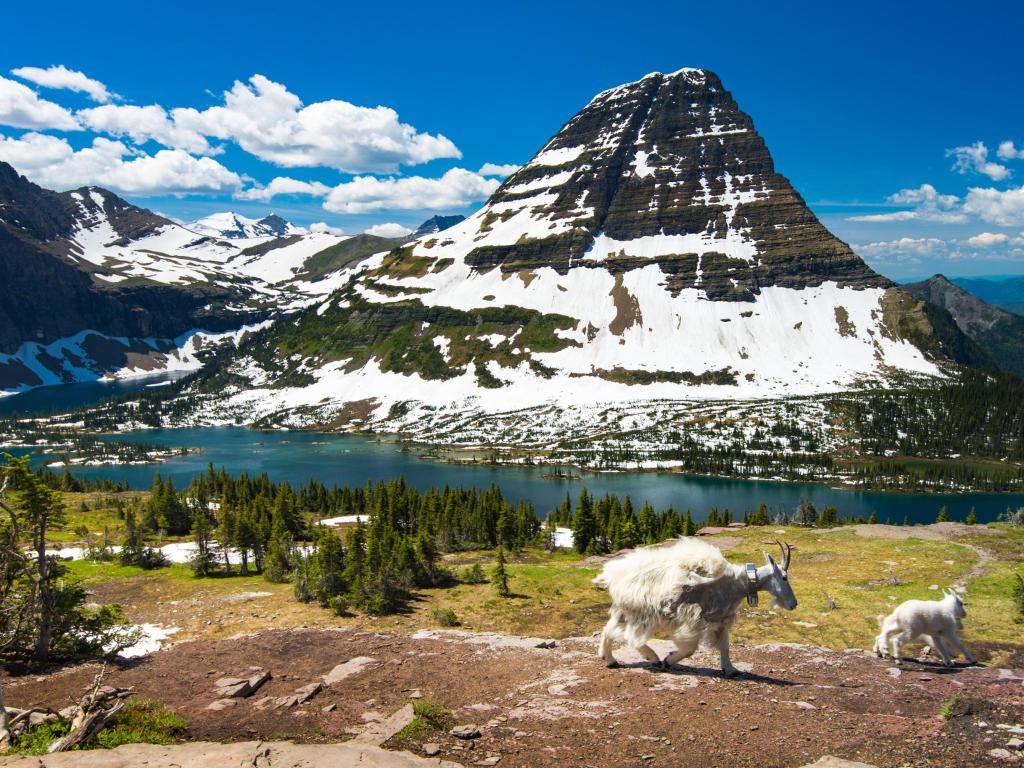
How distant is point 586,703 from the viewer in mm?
14023

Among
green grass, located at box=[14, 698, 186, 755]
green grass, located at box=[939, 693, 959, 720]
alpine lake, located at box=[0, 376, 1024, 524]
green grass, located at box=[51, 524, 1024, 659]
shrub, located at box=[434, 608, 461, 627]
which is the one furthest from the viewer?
alpine lake, located at box=[0, 376, 1024, 524]

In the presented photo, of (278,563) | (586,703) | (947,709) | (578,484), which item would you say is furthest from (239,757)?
(578,484)

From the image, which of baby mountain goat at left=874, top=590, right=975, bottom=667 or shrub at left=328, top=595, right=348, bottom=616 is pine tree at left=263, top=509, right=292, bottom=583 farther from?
→ baby mountain goat at left=874, top=590, right=975, bottom=667

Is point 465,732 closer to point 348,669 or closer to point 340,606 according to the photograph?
point 348,669

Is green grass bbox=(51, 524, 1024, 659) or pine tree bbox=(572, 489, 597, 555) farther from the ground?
green grass bbox=(51, 524, 1024, 659)

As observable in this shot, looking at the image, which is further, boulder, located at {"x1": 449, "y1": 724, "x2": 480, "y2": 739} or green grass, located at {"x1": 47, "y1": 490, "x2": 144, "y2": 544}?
green grass, located at {"x1": 47, "y1": 490, "x2": 144, "y2": 544}

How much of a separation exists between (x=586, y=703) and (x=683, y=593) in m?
3.37

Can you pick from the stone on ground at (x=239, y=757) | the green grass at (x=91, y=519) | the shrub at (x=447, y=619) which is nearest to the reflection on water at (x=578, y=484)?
the green grass at (x=91, y=519)

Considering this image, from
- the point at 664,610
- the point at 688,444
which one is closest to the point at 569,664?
the point at 664,610

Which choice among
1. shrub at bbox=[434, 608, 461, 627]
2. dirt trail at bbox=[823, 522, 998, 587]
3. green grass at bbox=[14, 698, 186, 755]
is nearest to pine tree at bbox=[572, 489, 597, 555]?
dirt trail at bbox=[823, 522, 998, 587]

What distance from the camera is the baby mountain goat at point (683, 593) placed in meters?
14.8

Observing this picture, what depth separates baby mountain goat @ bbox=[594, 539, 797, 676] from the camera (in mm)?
14828

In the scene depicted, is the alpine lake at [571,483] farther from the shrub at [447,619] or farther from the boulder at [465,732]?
the boulder at [465,732]

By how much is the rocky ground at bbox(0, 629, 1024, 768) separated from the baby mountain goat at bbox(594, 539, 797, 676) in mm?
1034
